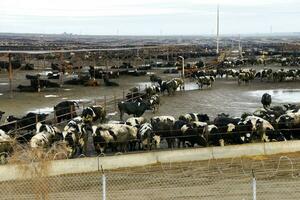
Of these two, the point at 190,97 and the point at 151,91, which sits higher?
the point at 151,91

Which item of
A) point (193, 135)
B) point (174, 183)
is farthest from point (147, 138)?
point (174, 183)

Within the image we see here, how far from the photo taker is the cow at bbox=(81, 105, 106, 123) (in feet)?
78.5

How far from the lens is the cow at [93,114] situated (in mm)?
23933

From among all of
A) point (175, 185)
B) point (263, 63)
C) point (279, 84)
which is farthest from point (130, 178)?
point (263, 63)

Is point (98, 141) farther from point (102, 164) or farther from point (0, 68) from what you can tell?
point (0, 68)

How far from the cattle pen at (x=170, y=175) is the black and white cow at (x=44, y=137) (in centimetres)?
237

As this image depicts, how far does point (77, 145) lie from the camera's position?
59.2 ft

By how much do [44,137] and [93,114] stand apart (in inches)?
267

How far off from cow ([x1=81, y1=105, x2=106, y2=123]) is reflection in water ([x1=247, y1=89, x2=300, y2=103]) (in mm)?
12341

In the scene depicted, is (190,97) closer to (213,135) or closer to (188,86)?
(188,86)

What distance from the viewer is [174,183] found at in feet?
44.9

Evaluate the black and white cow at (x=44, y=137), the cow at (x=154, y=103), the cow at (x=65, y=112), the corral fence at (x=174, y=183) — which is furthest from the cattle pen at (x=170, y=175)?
the cow at (x=154, y=103)

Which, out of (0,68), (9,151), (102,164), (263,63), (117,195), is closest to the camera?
(117,195)

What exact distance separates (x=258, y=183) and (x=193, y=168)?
270 cm
